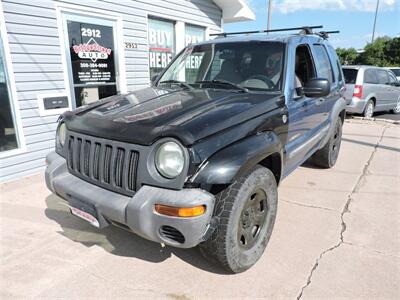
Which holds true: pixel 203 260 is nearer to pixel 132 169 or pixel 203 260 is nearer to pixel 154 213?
pixel 154 213

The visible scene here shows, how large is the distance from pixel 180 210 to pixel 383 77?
36.3 ft

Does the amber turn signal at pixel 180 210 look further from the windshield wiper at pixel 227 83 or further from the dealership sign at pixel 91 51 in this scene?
the dealership sign at pixel 91 51

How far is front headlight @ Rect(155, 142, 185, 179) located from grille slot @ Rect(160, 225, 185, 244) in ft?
1.14

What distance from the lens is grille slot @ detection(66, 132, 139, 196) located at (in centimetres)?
221

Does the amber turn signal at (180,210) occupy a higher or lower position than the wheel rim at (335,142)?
higher

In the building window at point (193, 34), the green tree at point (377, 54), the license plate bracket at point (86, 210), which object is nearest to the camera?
the license plate bracket at point (86, 210)

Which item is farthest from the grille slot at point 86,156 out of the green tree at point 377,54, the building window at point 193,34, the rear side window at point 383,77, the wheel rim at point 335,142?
the green tree at point 377,54

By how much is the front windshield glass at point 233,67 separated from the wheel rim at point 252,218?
1114 millimetres

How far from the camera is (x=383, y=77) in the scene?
10.6 m

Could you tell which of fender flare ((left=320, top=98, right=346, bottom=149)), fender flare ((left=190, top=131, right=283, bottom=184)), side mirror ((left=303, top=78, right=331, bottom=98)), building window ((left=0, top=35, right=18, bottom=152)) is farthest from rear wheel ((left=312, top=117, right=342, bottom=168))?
building window ((left=0, top=35, right=18, bottom=152))

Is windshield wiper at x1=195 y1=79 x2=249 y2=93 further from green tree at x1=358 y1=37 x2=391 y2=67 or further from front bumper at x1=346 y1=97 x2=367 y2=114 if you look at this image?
green tree at x1=358 y1=37 x2=391 y2=67

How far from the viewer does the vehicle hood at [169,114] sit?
216 centimetres

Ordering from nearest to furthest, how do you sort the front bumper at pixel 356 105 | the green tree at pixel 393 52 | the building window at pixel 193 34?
1. the building window at pixel 193 34
2. the front bumper at pixel 356 105
3. the green tree at pixel 393 52

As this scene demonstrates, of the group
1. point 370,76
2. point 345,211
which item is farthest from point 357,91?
point 345,211
